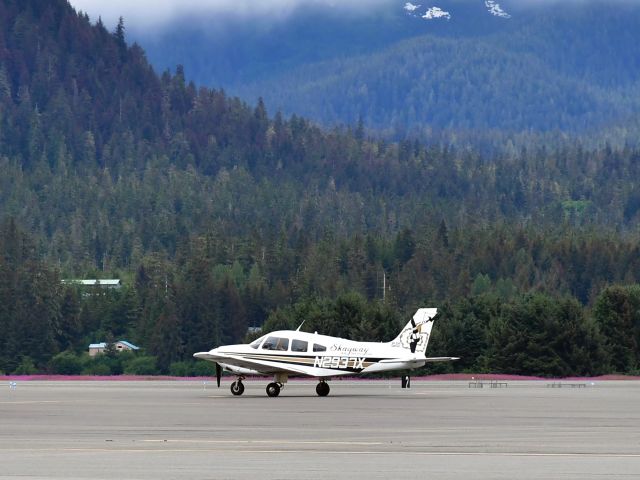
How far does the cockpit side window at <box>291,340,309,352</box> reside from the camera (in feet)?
194

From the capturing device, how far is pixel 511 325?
402 ft

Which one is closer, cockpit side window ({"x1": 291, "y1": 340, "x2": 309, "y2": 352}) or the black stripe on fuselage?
the black stripe on fuselage

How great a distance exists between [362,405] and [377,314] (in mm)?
78327

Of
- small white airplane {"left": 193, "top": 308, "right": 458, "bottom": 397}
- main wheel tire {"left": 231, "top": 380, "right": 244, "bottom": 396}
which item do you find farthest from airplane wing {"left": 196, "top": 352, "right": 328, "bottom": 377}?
main wheel tire {"left": 231, "top": 380, "right": 244, "bottom": 396}

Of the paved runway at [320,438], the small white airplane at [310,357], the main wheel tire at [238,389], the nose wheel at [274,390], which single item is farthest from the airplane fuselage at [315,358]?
the main wheel tire at [238,389]

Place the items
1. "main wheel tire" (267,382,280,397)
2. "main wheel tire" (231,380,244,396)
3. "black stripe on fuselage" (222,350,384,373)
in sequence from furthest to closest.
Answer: "main wheel tire" (231,380,244,396), "main wheel tire" (267,382,280,397), "black stripe on fuselage" (222,350,384,373)

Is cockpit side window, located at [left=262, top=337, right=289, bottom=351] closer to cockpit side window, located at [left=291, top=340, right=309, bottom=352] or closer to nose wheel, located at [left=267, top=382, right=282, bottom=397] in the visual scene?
cockpit side window, located at [left=291, top=340, right=309, bottom=352]

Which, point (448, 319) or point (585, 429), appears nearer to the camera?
point (585, 429)

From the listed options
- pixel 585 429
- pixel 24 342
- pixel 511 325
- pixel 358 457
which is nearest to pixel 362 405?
pixel 585 429

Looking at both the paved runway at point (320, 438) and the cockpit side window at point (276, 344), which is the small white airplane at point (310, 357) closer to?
the cockpit side window at point (276, 344)

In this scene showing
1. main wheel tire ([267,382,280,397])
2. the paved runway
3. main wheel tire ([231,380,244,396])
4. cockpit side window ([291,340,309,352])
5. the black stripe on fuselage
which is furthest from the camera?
main wheel tire ([231,380,244,396])

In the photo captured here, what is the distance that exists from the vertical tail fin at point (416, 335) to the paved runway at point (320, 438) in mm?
2594

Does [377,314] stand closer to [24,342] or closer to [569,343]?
[569,343]

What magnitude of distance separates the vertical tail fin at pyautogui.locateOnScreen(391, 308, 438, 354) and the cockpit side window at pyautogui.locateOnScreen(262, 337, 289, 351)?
425 cm
